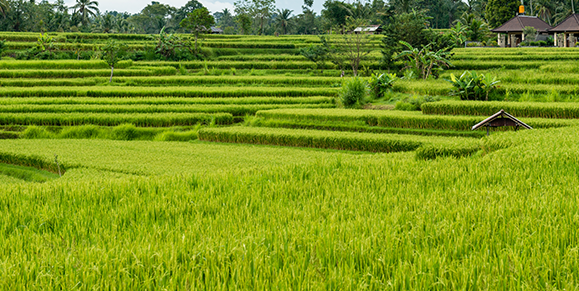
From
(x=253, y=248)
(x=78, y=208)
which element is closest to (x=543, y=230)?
(x=253, y=248)

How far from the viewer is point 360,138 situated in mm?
12656

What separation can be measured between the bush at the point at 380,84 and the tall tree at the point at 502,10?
30.5m

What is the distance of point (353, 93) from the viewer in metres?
18.4

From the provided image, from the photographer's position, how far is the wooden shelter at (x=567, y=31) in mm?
35219

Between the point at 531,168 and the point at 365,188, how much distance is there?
182 cm

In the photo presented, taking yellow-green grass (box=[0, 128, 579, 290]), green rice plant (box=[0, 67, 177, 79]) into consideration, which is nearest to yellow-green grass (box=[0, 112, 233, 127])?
green rice plant (box=[0, 67, 177, 79])

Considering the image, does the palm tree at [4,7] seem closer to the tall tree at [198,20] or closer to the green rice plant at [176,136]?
the tall tree at [198,20]

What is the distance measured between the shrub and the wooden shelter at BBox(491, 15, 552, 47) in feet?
86.7

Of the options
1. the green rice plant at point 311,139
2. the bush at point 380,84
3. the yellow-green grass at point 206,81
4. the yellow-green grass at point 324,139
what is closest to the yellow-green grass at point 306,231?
the yellow-green grass at point 324,139

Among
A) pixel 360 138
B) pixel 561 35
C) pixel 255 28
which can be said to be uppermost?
pixel 255 28

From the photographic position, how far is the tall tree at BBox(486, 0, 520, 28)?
4419cm

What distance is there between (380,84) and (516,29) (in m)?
26.2

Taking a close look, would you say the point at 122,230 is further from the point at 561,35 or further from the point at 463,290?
the point at 561,35

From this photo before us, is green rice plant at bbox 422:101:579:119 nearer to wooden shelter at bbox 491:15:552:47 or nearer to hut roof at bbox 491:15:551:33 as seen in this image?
wooden shelter at bbox 491:15:552:47
